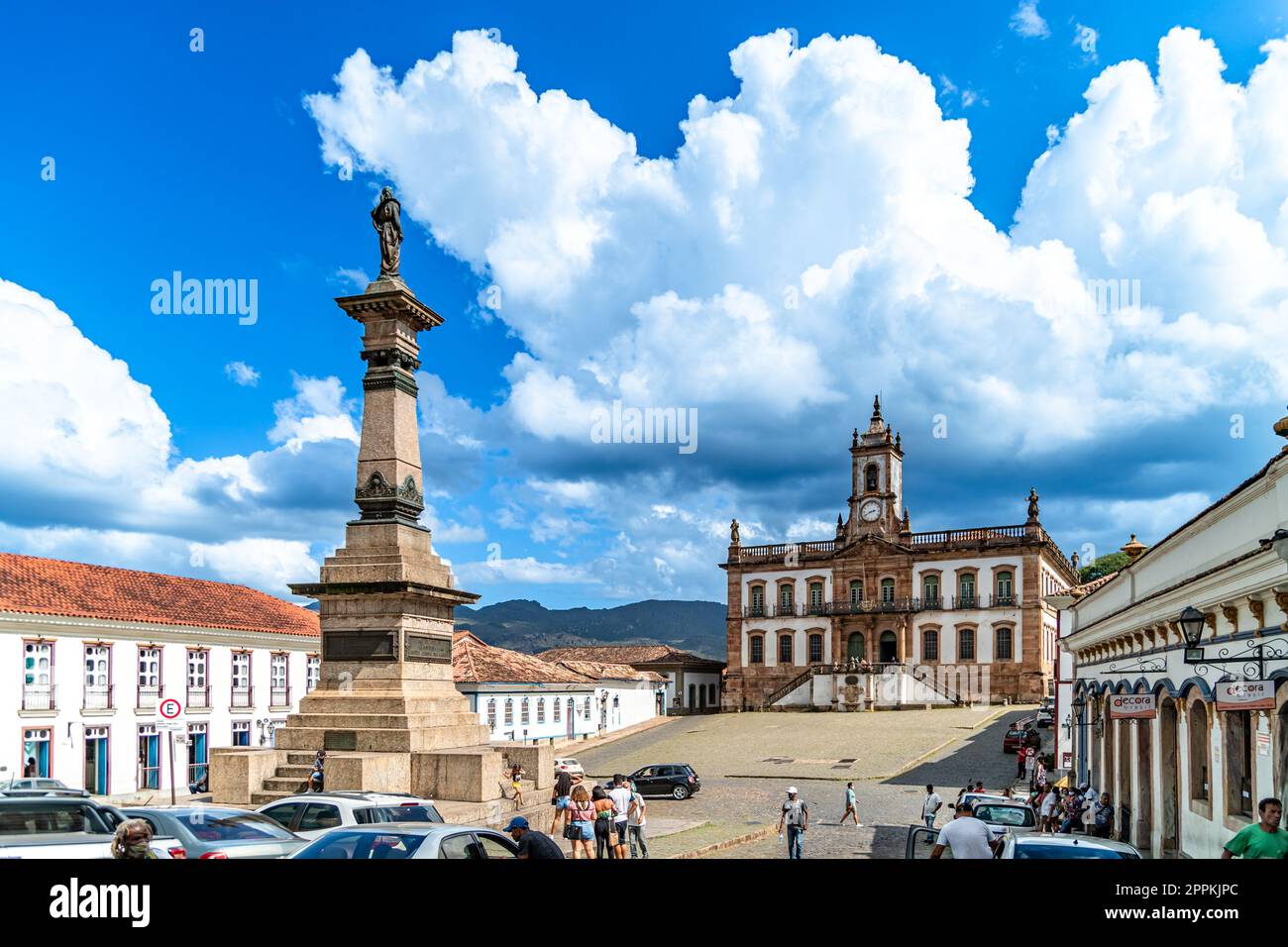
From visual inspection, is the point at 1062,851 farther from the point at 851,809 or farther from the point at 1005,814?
the point at 851,809

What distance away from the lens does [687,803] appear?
2769 cm

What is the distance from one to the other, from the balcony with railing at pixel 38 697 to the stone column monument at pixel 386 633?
14.0 metres

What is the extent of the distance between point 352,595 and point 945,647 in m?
54.8

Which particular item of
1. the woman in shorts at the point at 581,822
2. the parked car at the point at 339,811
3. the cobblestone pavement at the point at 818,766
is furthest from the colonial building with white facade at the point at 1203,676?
the parked car at the point at 339,811

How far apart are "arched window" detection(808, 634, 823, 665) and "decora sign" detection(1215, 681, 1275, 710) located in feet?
195

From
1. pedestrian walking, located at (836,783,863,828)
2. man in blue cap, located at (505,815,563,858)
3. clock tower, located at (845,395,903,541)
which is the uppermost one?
clock tower, located at (845,395,903,541)

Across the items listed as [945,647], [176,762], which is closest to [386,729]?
[176,762]

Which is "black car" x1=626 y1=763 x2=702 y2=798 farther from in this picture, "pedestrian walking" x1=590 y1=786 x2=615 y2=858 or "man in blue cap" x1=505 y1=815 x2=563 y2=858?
"man in blue cap" x1=505 y1=815 x2=563 y2=858

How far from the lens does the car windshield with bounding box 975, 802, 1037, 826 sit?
1803cm

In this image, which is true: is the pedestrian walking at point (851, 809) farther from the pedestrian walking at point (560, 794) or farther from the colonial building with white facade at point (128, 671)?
the colonial building with white facade at point (128, 671)

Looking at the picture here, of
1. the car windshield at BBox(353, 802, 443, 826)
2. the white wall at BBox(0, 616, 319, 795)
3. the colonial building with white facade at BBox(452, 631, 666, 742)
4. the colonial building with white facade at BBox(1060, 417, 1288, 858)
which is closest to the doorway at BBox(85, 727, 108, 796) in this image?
the white wall at BBox(0, 616, 319, 795)

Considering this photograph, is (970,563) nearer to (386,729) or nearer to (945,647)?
(945,647)
